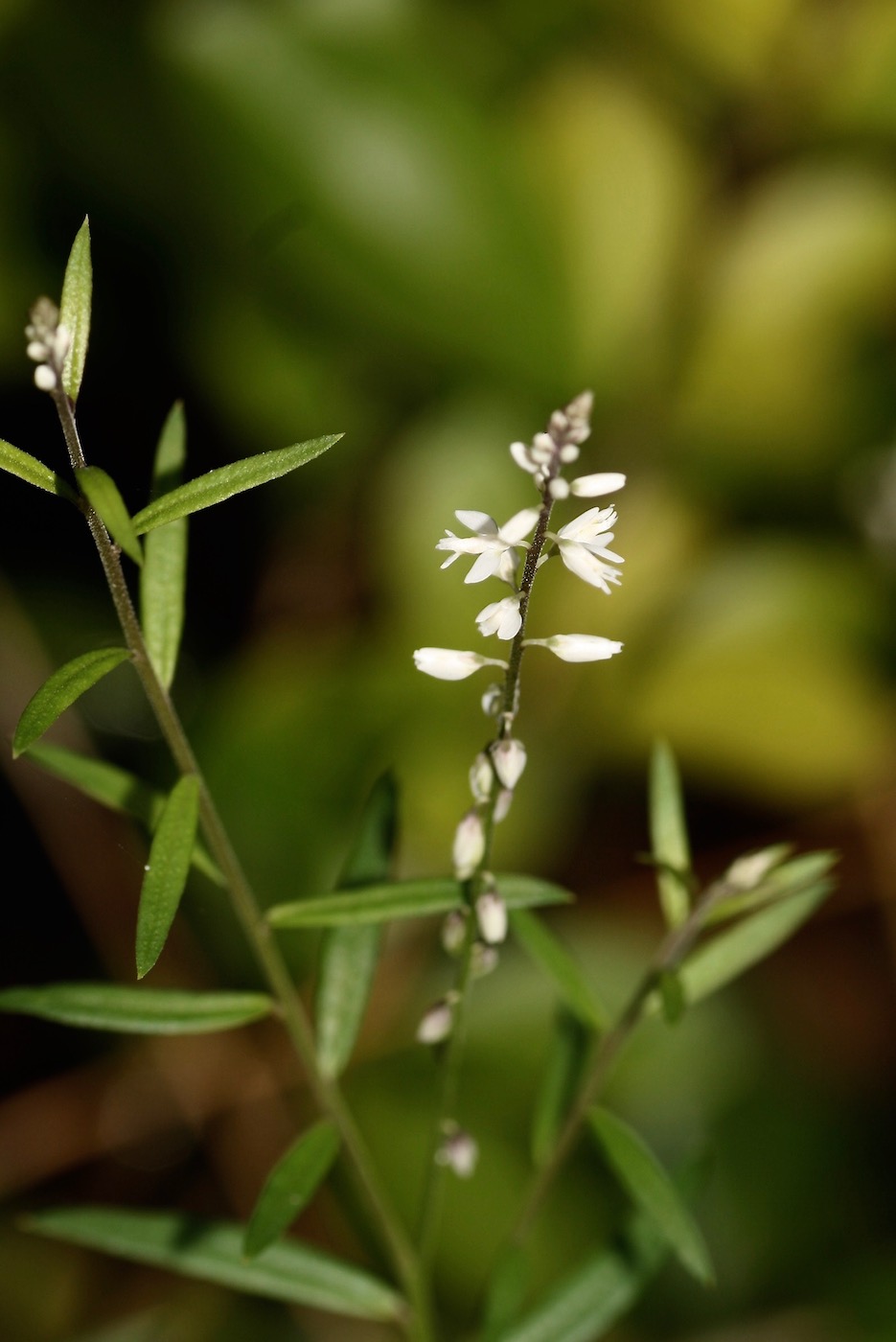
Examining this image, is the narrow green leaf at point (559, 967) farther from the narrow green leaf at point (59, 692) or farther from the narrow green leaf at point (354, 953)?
the narrow green leaf at point (59, 692)

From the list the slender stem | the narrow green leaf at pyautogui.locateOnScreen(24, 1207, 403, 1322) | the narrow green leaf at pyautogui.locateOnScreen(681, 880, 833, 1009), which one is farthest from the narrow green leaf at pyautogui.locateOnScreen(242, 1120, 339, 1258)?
the narrow green leaf at pyautogui.locateOnScreen(681, 880, 833, 1009)

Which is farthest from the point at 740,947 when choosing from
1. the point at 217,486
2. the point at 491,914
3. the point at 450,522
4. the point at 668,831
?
the point at 450,522

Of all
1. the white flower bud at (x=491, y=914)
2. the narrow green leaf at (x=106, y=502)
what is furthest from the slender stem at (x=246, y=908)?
the white flower bud at (x=491, y=914)

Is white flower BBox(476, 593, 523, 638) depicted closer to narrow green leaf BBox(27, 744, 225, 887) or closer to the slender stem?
the slender stem

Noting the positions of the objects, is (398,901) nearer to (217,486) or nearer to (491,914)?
(491,914)

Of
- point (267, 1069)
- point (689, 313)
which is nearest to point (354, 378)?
point (689, 313)

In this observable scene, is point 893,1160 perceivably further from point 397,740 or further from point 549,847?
point 397,740

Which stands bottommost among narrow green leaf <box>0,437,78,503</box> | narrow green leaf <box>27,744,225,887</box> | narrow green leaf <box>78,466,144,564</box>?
narrow green leaf <box>27,744,225,887</box>
